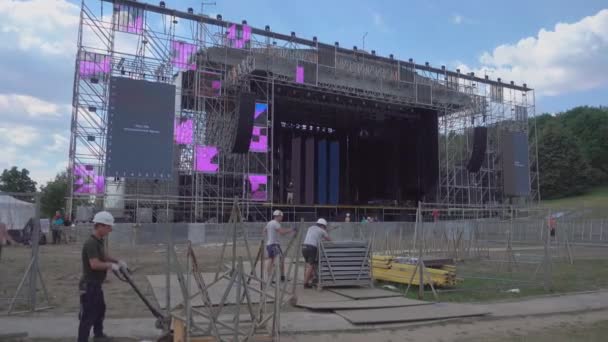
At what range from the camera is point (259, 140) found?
101ft

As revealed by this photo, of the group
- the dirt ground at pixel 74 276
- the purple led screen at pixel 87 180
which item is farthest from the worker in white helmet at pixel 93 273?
the purple led screen at pixel 87 180

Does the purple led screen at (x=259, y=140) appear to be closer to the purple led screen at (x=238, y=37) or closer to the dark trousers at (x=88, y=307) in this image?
the purple led screen at (x=238, y=37)

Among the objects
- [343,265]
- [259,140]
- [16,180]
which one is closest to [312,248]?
[343,265]

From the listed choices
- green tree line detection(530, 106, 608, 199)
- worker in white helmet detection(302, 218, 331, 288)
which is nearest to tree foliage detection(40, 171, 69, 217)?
worker in white helmet detection(302, 218, 331, 288)

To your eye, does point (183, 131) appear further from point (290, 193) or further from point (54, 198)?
point (54, 198)

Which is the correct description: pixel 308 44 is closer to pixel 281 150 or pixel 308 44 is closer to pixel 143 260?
pixel 281 150

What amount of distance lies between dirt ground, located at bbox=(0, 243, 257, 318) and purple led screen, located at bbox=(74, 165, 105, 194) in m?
6.99

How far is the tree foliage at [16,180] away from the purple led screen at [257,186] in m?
57.7

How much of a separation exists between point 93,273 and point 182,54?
1036 inches

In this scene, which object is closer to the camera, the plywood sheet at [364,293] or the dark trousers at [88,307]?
the dark trousers at [88,307]

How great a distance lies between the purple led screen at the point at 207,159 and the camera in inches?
1155

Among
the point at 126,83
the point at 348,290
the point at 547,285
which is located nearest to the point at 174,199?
the point at 126,83

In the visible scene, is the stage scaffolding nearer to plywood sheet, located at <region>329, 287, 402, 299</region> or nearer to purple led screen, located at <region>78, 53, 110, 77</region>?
purple led screen, located at <region>78, 53, 110, 77</region>

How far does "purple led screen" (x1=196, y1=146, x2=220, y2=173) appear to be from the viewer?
1155 inches
